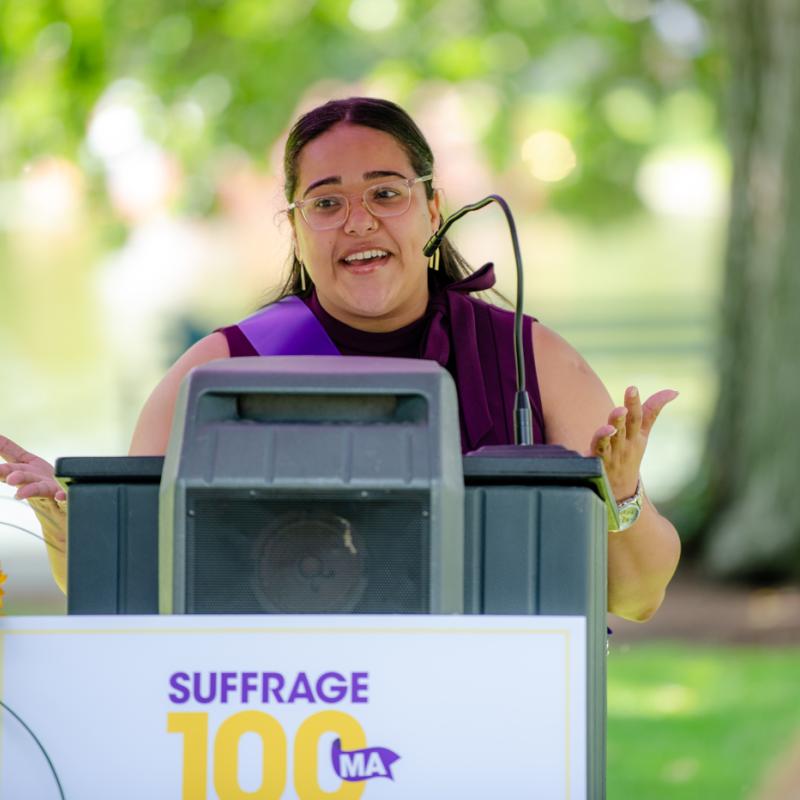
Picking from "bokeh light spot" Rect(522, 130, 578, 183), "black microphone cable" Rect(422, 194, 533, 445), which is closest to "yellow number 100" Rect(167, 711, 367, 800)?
"black microphone cable" Rect(422, 194, 533, 445)

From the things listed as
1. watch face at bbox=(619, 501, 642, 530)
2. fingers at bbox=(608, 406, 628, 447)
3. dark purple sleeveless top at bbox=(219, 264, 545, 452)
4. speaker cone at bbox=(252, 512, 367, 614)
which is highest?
dark purple sleeveless top at bbox=(219, 264, 545, 452)

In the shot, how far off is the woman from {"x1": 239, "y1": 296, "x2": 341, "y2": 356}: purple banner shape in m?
0.01

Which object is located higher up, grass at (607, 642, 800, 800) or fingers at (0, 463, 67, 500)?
grass at (607, 642, 800, 800)

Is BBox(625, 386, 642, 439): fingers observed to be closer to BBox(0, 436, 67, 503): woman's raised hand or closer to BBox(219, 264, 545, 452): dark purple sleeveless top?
BBox(219, 264, 545, 452): dark purple sleeveless top

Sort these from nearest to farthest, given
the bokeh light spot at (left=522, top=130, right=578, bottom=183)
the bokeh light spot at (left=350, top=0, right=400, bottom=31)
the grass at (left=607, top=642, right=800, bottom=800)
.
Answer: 1. the grass at (left=607, top=642, right=800, bottom=800)
2. the bokeh light spot at (left=350, top=0, right=400, bottom=31)
3. the bokeh light spot at (left=522, top=130, right=578, bottom=183)

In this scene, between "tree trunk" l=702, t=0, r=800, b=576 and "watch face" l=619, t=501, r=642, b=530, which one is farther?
"tree trunk" l=702, t=0, r=800, b=576

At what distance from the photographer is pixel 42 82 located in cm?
900

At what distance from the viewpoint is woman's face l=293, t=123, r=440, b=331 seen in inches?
91.7

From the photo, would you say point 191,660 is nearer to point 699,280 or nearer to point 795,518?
point 795,518

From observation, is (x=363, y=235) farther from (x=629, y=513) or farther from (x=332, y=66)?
(x=332, y=66)

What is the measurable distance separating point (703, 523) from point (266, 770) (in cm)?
737

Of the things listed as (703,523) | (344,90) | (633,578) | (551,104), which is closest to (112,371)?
(551,104)

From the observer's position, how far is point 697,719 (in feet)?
18.5

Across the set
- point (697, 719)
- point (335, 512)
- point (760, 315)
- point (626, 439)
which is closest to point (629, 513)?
point (626, 439)
